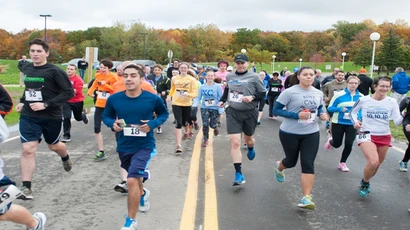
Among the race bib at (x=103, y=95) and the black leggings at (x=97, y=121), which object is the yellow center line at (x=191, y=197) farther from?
the race bib at (x=103, y=95)

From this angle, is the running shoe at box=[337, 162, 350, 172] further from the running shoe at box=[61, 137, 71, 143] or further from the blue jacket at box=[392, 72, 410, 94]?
the blue jacket at box=[392, 72, 410, 94]

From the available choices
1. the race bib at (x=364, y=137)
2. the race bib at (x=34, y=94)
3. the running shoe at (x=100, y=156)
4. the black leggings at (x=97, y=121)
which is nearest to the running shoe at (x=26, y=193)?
the race bib at (x=34, y=94)

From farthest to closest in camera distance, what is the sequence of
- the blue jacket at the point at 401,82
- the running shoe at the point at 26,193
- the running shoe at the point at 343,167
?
the blue jacket at the point at 401,82 → the running shoe at the point at 343,167 → the running shoe at the point at 26,193

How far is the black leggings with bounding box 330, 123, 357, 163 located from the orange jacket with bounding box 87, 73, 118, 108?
4288mm

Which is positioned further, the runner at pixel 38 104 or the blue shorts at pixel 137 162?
the runner at pixel 38 104

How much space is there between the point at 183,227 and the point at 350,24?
12370 cm

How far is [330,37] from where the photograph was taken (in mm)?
108688

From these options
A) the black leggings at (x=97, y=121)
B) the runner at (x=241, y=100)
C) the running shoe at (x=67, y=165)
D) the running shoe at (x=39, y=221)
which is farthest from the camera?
the black leggings at (x=97, y=121)

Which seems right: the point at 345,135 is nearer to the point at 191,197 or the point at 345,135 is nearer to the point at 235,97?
the point at 235,97

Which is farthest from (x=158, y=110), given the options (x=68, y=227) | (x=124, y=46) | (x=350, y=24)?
(x=350, y=24)

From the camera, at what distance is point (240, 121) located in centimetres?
623

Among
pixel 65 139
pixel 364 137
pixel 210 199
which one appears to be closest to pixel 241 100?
pixel 210 199

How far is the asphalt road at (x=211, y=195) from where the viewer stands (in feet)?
14.5

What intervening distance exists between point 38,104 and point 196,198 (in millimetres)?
2412
